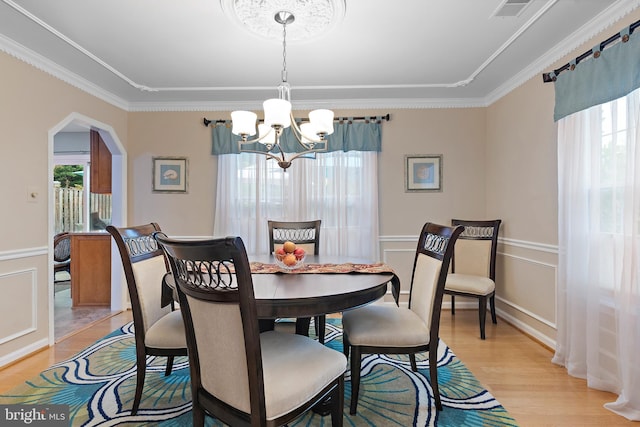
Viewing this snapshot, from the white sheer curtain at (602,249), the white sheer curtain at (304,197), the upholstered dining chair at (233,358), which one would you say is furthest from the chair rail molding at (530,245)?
the upholstered dining chair at (233,358)

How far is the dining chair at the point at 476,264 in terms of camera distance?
10.2 ft

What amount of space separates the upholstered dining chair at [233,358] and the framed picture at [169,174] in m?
2.92

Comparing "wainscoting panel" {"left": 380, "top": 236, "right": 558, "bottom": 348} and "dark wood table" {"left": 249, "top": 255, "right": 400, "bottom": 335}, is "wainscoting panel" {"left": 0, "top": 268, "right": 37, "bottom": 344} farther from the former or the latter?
"wainscoting panel" {"left": 380, "top": 236, "right": 558, "bottom": 348}

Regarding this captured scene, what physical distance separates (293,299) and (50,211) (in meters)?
2.77

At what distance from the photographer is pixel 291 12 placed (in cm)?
211

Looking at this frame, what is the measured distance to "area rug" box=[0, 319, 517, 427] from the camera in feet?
6.05

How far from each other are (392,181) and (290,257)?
227cm

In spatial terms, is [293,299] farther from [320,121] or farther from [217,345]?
[320,121]

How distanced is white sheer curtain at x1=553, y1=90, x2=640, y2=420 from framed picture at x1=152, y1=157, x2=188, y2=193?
3771 mm

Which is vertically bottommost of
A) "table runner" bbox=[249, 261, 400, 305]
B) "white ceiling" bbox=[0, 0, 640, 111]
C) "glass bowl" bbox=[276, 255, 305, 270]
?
"table runner" bbox=[249, 261, 400, 305]

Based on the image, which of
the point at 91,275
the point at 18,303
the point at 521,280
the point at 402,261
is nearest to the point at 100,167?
the point at 91,275

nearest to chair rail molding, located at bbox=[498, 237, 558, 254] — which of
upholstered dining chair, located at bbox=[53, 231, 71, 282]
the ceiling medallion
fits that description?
the ceiling medallion

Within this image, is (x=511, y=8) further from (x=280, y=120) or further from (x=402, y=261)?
(x=402, y=261)

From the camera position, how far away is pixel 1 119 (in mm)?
2543
